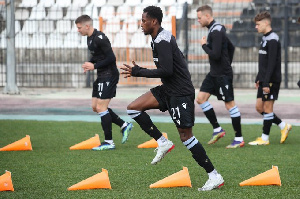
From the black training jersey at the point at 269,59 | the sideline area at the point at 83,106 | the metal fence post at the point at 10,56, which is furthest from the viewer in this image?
the metal fence post at the point at 10,56

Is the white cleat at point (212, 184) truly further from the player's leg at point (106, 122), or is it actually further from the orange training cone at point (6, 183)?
the player's leg at point (106, 122)

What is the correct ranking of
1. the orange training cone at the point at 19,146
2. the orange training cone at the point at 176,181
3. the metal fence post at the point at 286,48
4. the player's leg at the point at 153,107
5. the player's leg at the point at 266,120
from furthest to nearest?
the metal fence post at the point at 286,48
the player's leg at the point at 266,120
the orange training cone at the point at 19,146
the player's leg at the point at 153,107
the orange training cone at the point at 176,181

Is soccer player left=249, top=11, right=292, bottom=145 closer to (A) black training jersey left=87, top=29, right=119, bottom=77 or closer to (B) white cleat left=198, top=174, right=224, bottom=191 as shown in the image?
(A) black training jersey left=87, top=29, right=119, bottom=77

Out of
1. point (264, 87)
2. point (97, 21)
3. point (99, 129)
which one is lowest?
point (99, 129)

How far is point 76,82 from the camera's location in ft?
73.9

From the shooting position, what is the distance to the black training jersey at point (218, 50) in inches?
404

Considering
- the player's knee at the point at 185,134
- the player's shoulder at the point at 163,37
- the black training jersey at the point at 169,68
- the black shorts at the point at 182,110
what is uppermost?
the player's shoulder at the point at 163,37

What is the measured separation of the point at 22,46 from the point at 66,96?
439 centimetres

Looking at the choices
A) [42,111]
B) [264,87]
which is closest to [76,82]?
[42,111]

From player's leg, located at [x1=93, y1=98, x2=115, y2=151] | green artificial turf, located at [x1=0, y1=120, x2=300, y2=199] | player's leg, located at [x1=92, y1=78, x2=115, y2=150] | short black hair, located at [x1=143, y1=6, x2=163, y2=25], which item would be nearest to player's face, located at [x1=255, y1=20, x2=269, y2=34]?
green artificial turf, located at [x1=0, y1=120, x2=300, y2=199]

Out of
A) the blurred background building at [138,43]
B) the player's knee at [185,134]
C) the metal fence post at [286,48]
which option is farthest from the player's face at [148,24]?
the metal fence post at [286,48]

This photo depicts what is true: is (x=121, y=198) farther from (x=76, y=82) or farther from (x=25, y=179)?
(x=76, y=82)

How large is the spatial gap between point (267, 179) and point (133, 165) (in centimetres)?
207

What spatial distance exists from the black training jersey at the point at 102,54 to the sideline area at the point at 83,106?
3958mm
